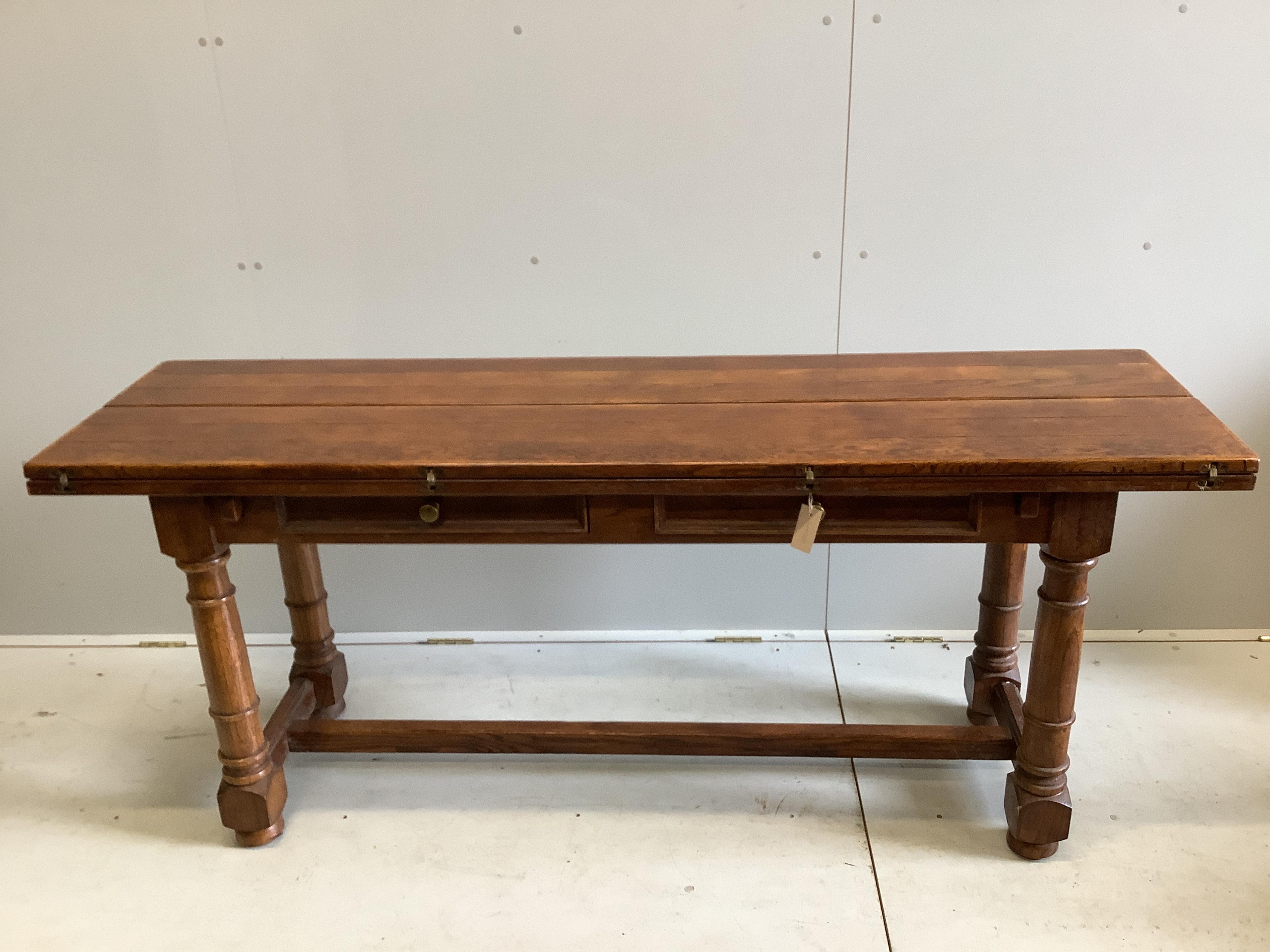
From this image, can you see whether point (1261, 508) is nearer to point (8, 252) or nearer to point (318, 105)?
point (318, 105)

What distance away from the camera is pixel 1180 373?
253 cm

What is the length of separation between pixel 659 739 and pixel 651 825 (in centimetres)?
18

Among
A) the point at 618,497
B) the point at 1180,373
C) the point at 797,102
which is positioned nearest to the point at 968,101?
the point at 797,102

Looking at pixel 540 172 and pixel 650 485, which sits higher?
pixel 540 172

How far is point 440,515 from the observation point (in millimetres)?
1814

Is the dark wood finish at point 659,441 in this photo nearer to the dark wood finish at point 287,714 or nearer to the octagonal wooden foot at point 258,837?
the dark wood finish at point 287,714

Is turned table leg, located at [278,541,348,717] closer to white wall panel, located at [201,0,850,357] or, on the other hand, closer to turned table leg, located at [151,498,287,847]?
turned table leg, located at [151,498,287,847]

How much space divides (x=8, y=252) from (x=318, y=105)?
91 centimetres

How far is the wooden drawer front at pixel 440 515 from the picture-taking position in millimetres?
1804

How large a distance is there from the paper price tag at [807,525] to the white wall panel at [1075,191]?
93 cm

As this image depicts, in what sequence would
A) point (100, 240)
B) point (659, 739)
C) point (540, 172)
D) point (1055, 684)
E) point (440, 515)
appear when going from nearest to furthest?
point (440, 515) → point (1055, 684) → point (659, 739) → point (540, 172) → point (100, 240)

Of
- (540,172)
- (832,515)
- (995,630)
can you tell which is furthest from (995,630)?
(540,172)

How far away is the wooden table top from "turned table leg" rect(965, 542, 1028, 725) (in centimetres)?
47

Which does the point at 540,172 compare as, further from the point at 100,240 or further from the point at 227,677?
the point at 227,677
